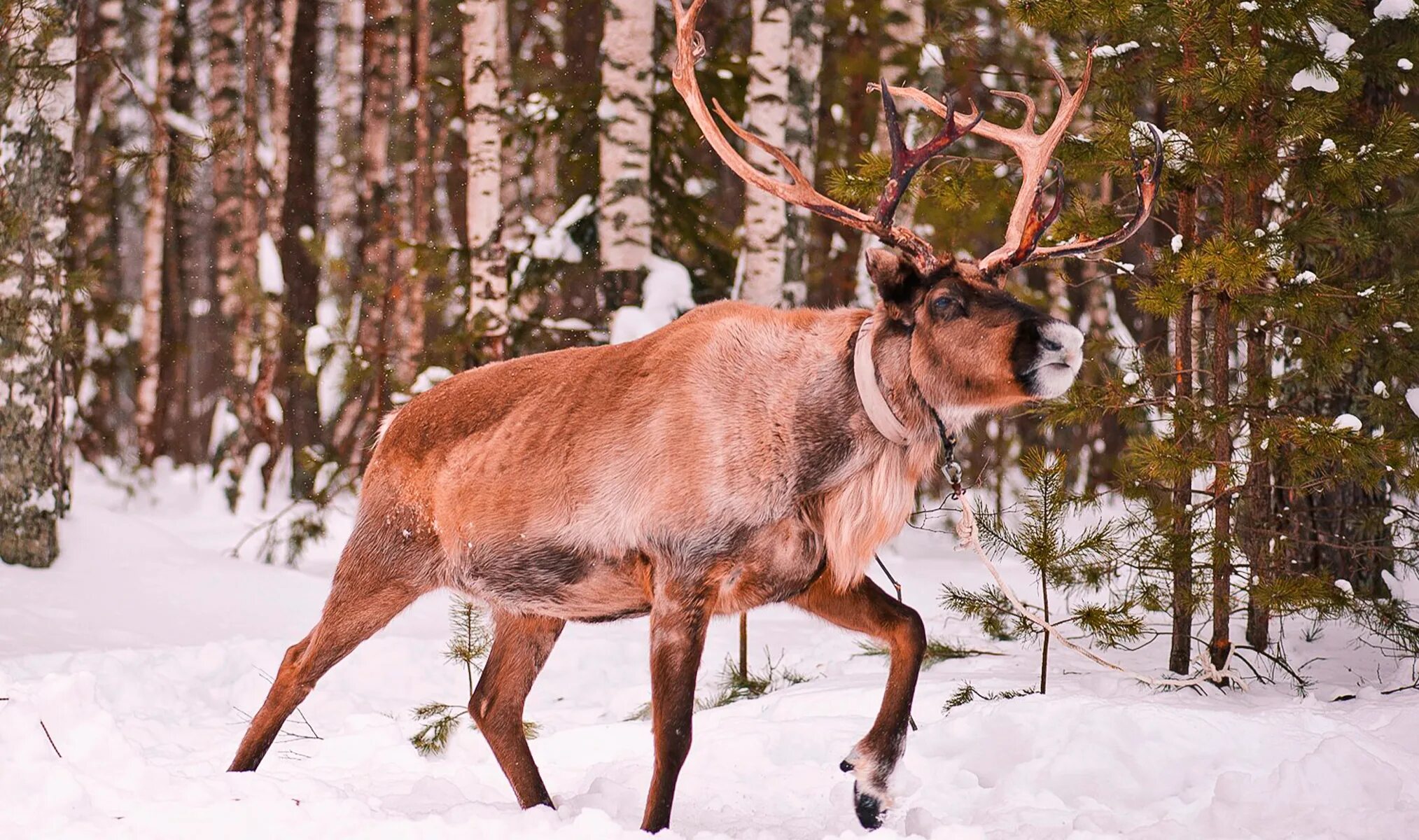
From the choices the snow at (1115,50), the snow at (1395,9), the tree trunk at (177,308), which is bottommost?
the tree trunk at (177,308)

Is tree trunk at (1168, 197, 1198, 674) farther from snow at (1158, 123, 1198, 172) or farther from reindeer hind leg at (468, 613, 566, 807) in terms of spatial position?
reindeer hind leg at (468, 613, 566, 807)

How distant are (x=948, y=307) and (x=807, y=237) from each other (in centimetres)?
712

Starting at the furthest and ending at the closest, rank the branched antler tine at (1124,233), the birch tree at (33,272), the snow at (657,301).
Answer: the snow at (657,301) → the birch tree at (33,272) → the branched antler tine at (1124,233)

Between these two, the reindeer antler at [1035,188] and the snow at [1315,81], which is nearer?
the reindeer antler at [1035,188]

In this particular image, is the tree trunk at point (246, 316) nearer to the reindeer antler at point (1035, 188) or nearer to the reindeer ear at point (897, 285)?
the reindeer antler at point (1035, 188)

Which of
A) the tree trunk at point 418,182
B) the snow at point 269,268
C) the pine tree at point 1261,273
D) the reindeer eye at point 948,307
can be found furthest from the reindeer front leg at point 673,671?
the tree trunk at point 418,182

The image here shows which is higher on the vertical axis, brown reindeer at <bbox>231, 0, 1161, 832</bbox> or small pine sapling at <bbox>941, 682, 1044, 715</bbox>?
brown reindeer at <bbox>231, 0, 1161, 832</bbox>

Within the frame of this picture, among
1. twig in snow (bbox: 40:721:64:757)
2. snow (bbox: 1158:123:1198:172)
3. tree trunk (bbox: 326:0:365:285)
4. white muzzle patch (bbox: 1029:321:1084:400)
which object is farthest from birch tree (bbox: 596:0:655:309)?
twig in snow (bbox: 40:721:64:757)

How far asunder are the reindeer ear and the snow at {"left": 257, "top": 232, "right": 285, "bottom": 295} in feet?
35.0

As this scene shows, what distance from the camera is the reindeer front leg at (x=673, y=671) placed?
373 cm

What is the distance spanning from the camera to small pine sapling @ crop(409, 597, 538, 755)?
5.36 m

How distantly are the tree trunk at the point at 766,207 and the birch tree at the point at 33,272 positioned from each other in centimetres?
440

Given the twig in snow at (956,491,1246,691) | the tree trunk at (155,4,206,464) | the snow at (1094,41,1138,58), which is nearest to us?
the twig in snow at (956,491,1246,691)

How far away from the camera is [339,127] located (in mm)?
16828
